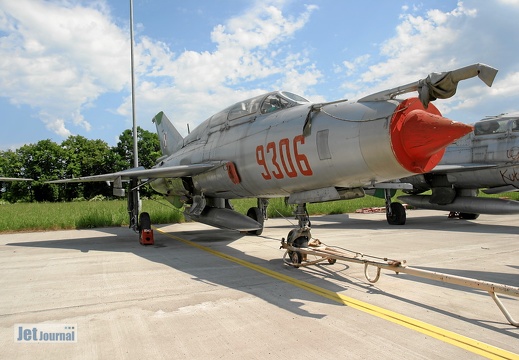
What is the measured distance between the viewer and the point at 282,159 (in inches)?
241

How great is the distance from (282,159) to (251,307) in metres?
2.55

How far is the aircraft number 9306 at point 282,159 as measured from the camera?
577 centimetres

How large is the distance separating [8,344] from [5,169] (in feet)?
237

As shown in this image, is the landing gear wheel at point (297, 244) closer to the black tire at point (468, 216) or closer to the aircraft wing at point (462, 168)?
the aircraft wing at point (462, 168)

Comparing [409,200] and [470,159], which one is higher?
[470,159]

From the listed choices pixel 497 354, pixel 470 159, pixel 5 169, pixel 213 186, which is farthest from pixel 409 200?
pixel 5 169

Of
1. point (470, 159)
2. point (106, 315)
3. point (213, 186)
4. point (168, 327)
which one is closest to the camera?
point (168, 327)

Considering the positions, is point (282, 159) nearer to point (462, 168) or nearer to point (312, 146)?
point (312, 146)

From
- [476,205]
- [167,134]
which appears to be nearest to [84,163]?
[167,134]

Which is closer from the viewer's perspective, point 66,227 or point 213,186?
point 213,186

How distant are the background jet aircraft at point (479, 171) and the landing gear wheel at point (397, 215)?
117cm

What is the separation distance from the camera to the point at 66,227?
1527cm

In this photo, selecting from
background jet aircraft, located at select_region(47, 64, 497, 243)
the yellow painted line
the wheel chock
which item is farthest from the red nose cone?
the wheel chock

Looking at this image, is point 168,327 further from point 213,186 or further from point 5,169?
point 5,169
